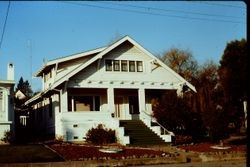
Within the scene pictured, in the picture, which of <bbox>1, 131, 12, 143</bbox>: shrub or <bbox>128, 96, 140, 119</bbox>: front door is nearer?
<bbox>1, 131, 12, 143</bbox>: shrub

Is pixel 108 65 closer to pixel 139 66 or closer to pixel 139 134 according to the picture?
pixel 139 66

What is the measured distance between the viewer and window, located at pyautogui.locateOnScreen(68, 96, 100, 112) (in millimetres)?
29753

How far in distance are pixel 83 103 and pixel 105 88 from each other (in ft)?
7.51

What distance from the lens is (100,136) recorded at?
2591 cm

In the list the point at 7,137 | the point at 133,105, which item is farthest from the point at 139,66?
the point at 7,137

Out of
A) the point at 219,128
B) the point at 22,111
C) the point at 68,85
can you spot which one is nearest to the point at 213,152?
the point at 219,128

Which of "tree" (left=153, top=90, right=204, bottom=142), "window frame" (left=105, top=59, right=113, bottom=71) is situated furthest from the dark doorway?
"tree" (left=153, top=90, right=204, bottom=142)

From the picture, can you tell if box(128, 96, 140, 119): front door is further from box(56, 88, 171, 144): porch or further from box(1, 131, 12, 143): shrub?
box(1, 131, 12, 143): shrub

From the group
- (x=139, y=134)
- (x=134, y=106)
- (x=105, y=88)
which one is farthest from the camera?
(x=134, y=106)

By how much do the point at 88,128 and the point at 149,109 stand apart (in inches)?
245

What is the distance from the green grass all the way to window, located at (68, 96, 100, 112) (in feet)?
28.5

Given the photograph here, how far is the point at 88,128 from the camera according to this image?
2805 cm

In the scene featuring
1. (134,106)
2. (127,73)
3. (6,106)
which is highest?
(127,73)

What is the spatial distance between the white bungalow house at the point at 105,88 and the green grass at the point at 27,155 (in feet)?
20.2
